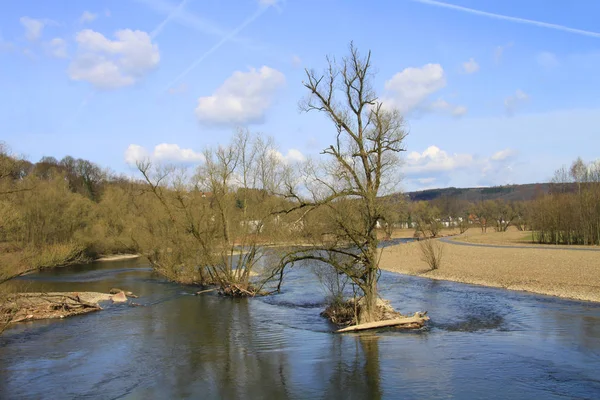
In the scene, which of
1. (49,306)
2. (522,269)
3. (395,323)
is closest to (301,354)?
(395,323)

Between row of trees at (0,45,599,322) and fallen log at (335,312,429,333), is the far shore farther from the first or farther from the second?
fallen log at (335,312,429,333)

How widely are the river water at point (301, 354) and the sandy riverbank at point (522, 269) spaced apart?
9.90 feet

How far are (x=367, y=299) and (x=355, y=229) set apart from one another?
3220 mm

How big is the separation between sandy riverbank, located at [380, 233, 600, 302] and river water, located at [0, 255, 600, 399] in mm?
3019

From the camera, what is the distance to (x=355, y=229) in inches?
704

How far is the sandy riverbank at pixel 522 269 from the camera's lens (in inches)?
1054

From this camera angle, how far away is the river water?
12.4 meters

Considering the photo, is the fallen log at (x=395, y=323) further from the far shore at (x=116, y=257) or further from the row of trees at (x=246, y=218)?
the far shore at (x=116, y=257)

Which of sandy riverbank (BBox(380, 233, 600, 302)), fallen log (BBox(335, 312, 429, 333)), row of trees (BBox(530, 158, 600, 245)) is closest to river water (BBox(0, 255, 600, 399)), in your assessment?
fallen log (BBox(335, 312, 429, 333))

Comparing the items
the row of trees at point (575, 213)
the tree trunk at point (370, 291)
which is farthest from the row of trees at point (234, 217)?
the row of trees at point (575, 213)

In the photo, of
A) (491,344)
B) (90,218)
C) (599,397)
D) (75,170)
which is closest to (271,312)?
(491,344)

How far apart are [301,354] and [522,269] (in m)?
25.1

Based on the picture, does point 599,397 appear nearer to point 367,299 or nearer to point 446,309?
point 367,299

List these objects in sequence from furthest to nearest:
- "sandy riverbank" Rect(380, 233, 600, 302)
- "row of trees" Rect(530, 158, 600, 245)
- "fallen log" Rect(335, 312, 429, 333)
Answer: "row of trees" Rect(530, 158, 600, 245), "sandy riverbank" Rect(380, 233, 600, 302), "fallen log" Rect(335, 312, 429, 333)
